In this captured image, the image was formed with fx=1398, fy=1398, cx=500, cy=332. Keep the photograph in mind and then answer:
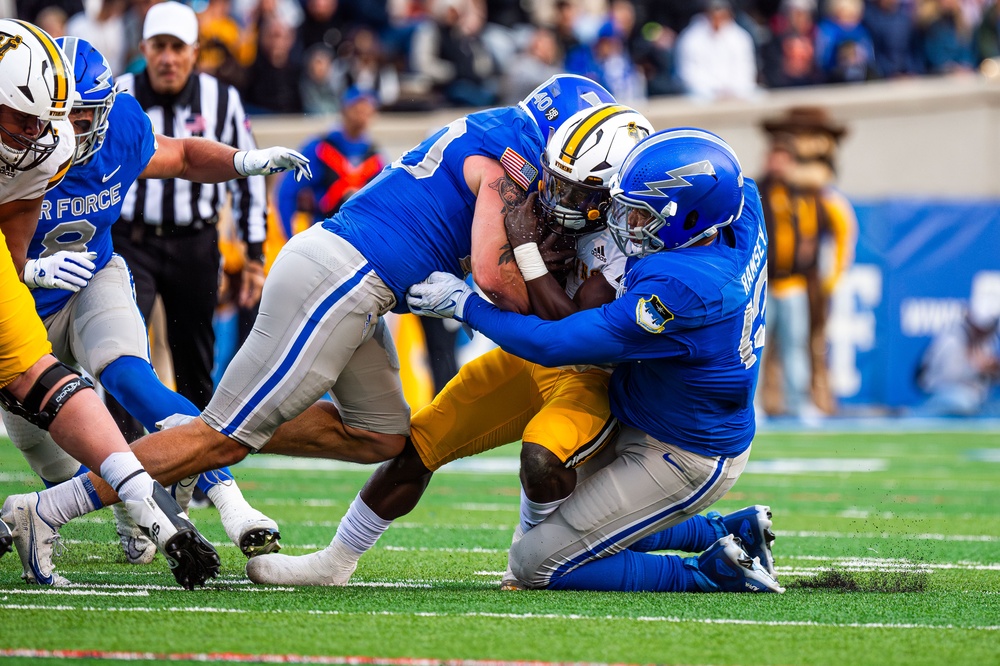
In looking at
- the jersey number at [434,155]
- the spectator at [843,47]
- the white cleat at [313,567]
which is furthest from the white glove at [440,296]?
the spectator at [843,47]

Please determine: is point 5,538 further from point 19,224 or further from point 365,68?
point 365,68

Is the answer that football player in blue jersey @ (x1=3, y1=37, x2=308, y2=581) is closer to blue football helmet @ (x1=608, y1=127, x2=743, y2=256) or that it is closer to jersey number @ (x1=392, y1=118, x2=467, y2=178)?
jersey number @ (x1=392, y1=118, x2=467, y2=178)

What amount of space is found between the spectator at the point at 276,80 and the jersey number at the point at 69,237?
795 cm

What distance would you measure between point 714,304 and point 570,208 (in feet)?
1.76

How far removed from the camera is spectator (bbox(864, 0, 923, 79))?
570 inches

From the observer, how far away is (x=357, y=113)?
29.9ft

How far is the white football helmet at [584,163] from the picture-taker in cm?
416

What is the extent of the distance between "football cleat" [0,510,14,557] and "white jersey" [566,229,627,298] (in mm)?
1832

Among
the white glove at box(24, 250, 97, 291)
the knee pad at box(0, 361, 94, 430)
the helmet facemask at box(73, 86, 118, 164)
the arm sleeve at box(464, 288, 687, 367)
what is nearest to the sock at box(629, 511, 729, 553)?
the arm sleeve at box(464, 288, 687, 367)

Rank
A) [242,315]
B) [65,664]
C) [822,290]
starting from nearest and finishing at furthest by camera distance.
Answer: [65,664]
[242,315]
[822,290]

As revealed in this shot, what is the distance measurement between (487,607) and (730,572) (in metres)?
0.85

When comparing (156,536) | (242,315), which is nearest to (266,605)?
(156,536)

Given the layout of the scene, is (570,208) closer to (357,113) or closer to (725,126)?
(357,113)

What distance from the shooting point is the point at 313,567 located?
4387 millimetres
